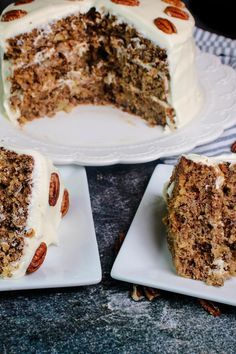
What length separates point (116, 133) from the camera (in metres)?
3.21

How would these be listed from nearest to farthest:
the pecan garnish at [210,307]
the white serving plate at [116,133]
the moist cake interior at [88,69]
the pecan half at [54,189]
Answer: the pecan garnish at [210,307], the pecan half at [54,189], the white serving plate at [116,133], the moist cake interior at [88,69]

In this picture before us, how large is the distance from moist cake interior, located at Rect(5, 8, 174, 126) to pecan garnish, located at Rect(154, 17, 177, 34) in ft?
0.32

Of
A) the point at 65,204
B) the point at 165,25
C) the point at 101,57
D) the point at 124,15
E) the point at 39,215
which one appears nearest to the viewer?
Result: the point at 39,215

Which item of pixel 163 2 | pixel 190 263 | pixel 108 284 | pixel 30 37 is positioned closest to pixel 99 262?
pixel 108 284

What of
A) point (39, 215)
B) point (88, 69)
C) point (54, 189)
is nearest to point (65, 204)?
point (54, 189)

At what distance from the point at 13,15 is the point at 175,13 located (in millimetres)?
805

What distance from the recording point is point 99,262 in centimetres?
230

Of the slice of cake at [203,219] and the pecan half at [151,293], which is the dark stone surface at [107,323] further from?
the slice of cake at [203,219]

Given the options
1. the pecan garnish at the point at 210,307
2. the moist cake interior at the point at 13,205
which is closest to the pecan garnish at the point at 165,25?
the moist cake interior at the point at 13,205

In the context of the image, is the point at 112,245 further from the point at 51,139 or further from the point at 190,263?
the point at 51,139

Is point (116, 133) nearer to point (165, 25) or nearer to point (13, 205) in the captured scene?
point (165, 25)

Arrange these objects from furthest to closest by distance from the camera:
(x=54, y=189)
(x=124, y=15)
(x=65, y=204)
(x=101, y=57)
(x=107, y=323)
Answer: (x=101, y=57) → (x=124, y=15) → (x=65, y=204) → (x=54, y=189) → (x=107, y=323)

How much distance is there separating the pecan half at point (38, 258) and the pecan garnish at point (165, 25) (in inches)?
52.5

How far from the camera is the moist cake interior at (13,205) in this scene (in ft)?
7.51
